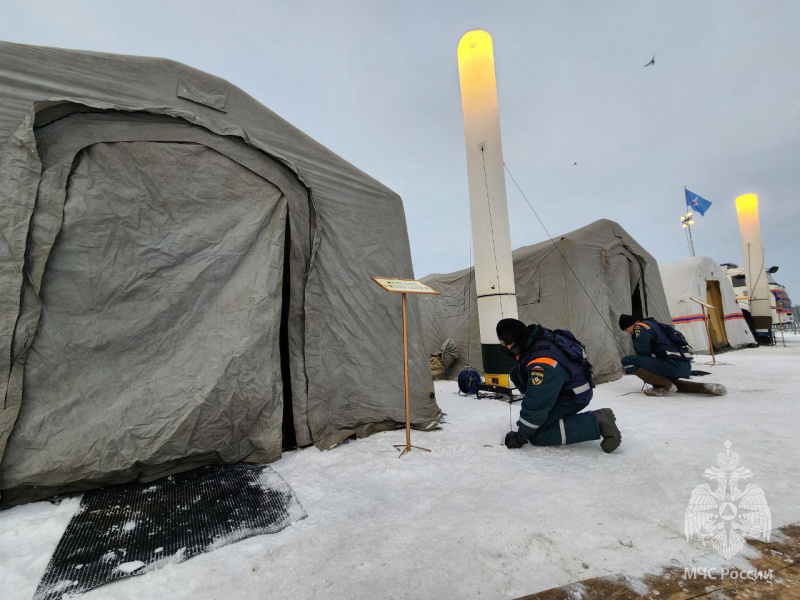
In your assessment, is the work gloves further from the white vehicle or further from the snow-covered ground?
the white vehicle

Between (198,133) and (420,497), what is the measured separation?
3328 millimetres

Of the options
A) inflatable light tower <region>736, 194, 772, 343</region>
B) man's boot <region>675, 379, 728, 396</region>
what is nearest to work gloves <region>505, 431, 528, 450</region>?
man's boot <region>675, 379, 728, 396</region>

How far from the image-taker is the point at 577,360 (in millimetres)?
3105

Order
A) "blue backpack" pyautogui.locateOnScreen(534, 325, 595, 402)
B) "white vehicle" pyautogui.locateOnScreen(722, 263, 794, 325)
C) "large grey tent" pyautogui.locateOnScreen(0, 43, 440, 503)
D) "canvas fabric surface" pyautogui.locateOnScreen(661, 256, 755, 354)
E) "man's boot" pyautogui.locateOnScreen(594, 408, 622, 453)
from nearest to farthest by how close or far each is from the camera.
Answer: "large grey tent" pyautogui.locateOnScreen(0, 43, 440, 503), "man's boot" pyautogui.locateOnScreen(594, 408, 622, 453), "blue backpack" pyautogui.locateOnScreen(534, 325, 595, 402), "canvas fabric surface" pyautogui.locateOnScreen(661, 256, 755, 354), "white vehicle" pyautogui.locateOnScreen(722, 263, 794, 325)

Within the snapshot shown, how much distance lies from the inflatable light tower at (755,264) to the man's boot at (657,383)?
11.2 metres

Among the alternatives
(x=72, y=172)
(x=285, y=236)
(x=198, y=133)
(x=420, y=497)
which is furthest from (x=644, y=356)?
(x=72, y=172)

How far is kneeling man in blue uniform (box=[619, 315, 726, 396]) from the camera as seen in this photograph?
16.3 ft

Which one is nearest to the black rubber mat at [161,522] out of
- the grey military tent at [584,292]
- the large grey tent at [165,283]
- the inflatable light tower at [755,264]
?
the large grey tent at [165,283]

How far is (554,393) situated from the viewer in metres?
2.93

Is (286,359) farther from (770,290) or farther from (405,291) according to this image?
(770,290)

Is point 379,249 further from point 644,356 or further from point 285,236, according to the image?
point 644,356

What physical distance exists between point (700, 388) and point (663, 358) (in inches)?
23.0

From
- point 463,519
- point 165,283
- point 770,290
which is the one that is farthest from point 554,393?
point 770,290

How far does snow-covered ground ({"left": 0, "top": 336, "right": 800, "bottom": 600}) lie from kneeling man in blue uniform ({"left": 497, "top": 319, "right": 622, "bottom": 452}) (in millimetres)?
154
